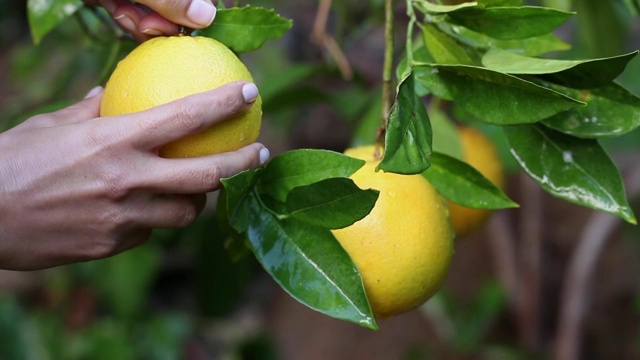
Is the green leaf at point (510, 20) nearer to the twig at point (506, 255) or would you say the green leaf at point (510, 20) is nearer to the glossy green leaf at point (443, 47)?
the glossy green leaf at point (443, 47)

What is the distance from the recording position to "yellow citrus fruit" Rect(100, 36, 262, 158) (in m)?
0.57

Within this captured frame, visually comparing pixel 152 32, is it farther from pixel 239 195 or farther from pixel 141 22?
pixel 239 195

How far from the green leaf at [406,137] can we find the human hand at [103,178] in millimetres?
110

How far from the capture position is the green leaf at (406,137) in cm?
51

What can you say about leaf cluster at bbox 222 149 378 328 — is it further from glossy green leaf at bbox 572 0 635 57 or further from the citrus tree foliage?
glossy green leaf at bbox 572 0 635 57

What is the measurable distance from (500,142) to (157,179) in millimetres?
627

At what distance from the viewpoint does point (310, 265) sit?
1.95 feet

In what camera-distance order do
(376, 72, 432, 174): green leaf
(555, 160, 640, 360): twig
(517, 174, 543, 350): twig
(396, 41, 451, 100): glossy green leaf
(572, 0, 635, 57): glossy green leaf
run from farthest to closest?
(517, 174, 543, 350): twig, (555, 160, 640, 360): twig, (572, 0, 635, 57): glossy green leaf, (396, 41, 451, 100): glossy green leaf, (376, 72, 432, 174): green leaf

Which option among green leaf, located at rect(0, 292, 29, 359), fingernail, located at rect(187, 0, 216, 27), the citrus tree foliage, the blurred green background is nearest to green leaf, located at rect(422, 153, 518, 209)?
the citrus tree foliage

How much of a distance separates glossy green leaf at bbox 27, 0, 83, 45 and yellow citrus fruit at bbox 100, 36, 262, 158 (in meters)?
0.25

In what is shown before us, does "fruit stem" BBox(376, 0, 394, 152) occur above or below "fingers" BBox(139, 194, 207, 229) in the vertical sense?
above

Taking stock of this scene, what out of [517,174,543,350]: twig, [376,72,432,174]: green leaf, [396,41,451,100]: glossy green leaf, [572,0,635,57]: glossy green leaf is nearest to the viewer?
[376,72,432,174]: green leaf

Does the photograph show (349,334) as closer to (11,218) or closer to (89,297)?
(89,297)

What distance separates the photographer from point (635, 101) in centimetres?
62
